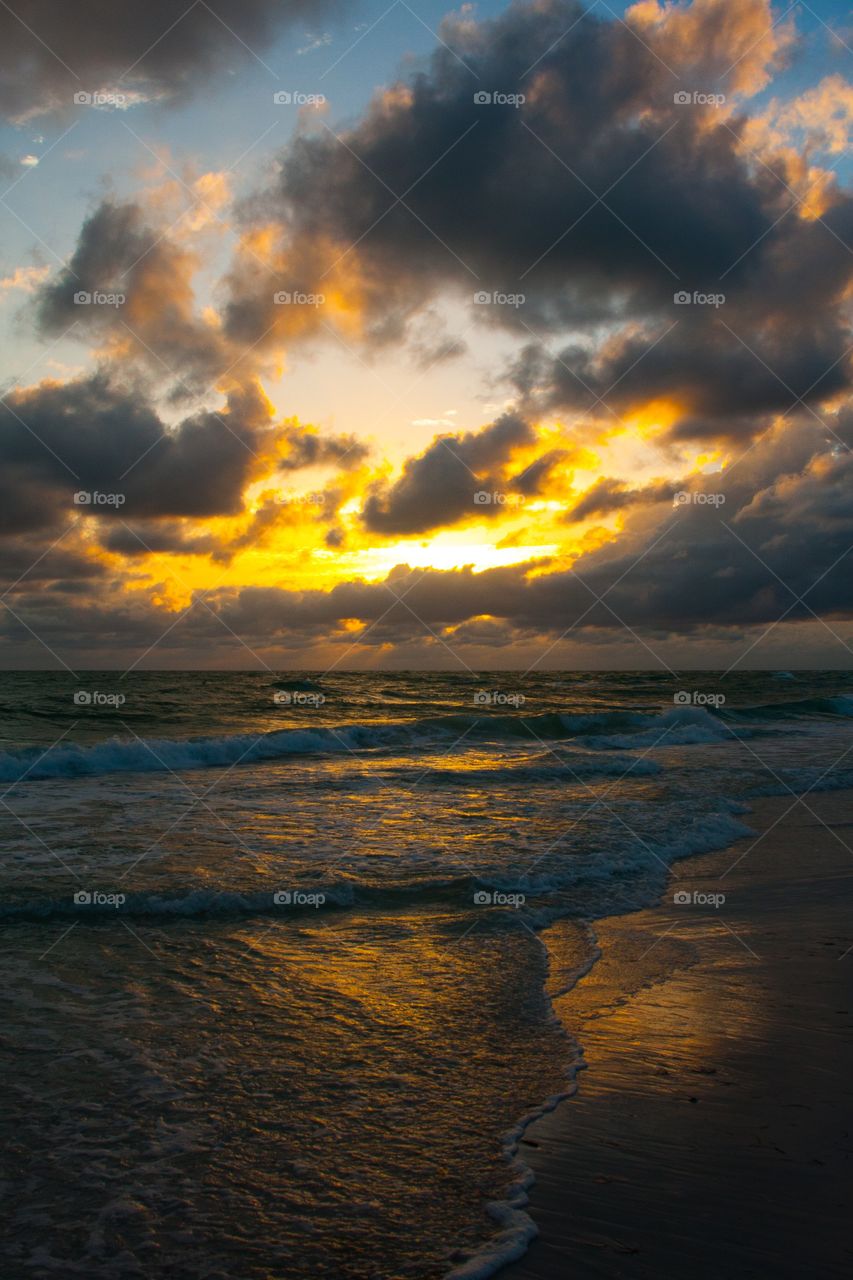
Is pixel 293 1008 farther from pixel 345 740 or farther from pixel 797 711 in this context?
pixel 797 711

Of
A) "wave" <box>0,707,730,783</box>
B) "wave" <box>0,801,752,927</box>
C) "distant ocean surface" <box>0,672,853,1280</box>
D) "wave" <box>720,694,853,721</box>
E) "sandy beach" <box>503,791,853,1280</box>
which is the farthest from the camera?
"wave" <box>720,694,853,721</box>

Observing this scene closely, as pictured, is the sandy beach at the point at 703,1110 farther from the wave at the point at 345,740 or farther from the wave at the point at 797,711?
the wave at the point at 797,711

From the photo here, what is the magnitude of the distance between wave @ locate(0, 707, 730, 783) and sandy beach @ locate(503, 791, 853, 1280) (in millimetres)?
17761

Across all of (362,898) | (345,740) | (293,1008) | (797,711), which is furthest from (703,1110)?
(797,711)

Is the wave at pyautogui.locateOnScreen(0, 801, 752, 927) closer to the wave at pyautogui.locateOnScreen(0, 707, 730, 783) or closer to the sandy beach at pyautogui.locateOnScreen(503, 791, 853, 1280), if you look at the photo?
the sandy beach at pyautogui.locateOnScreen(503, 791, 853, 1280)

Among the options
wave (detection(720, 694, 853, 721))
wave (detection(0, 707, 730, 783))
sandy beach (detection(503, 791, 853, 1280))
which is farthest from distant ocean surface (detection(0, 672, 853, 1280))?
wave (detection(720, 694, 853, 721))

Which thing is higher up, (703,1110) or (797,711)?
(797,711)

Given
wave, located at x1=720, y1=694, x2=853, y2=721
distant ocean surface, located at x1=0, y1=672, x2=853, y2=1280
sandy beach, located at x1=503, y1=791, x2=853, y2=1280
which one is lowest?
sandy beach, located at x1=503, y1=791, x2=853, y2=1280

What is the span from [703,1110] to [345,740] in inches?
1064

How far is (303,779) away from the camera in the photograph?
20938 millimetres

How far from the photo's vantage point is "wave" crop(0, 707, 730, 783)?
23.6 metres

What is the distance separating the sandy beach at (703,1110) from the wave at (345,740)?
17.8 m

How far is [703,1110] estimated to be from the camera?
195 inches

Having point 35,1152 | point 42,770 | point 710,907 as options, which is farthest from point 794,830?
point 42,770
